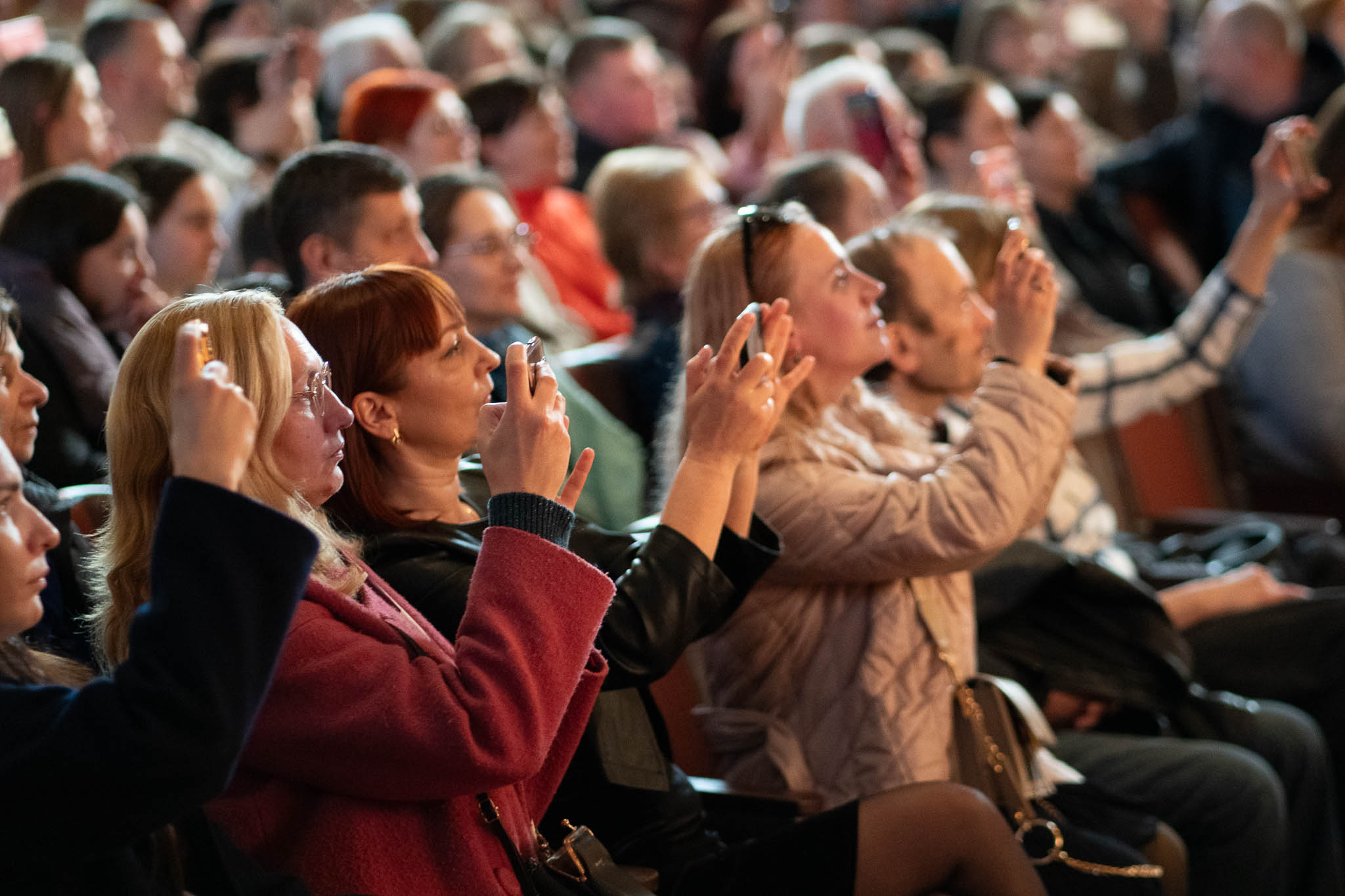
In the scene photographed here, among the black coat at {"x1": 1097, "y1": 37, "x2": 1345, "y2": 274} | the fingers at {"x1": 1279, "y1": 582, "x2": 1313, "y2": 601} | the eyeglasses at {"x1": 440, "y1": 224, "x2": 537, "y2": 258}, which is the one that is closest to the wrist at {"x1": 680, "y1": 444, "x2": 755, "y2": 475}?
the eyeglasses at {"x1": 440, "y1": 224, "x2": 537, "y2": 258}

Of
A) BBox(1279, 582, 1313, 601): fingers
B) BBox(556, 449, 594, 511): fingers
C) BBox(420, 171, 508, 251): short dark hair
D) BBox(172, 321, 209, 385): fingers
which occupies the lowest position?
BBox(1279, 582, 1313, 601): fingers

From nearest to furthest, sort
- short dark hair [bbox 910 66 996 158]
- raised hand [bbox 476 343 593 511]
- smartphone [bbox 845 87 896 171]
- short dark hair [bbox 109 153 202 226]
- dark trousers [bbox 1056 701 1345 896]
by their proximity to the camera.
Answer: raised hand [bbox 476 343 593 511]
dark trousers [bbox 1056 701 1345 896]
short dark hair [bbox 109 153 202 226]
smartphone [bbox 845 87 896 171]
short dark hair [bbox 910 66 996 158]

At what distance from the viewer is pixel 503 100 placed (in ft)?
13.0

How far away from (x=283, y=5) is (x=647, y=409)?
350cm

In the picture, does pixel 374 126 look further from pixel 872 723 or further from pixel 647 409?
pixel 872 723

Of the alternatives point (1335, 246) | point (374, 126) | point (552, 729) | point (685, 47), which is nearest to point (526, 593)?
point (552, 729)

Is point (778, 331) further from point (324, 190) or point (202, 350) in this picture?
point (324, 190)

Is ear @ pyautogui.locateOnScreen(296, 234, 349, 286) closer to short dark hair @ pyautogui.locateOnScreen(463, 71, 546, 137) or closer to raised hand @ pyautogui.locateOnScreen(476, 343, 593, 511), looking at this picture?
raised hand @ pyautogui.locateOnScreen(476, 343, 593, 511)

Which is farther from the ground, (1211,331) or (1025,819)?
(1211,331)

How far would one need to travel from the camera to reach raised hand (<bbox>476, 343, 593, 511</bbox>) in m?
1.42

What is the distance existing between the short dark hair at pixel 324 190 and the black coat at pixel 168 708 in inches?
54.2

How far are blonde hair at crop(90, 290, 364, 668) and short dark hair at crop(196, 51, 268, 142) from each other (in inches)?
111

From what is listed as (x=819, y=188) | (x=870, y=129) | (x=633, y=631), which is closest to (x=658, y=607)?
(x=633, y=631)

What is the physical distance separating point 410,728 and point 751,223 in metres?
1.07
